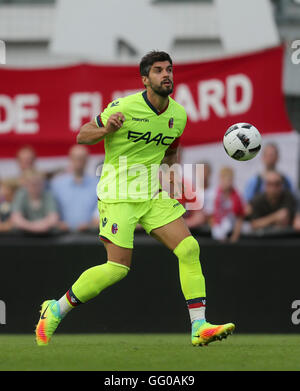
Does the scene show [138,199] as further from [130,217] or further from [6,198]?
[6,198]

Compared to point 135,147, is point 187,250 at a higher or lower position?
lower

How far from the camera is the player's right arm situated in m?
8.35

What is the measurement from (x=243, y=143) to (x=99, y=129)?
1466 mm

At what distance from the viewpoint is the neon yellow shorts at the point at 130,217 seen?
857 cm

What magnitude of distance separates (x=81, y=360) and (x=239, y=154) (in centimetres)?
275

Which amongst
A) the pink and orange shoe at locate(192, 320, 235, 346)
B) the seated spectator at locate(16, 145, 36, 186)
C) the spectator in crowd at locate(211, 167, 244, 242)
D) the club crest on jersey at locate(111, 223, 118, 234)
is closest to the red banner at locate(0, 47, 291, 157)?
the seated spectator at locate(16, 145, 36, 186)

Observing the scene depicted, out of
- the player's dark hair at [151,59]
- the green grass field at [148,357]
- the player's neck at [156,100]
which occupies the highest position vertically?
the player's dark hair at [151,59]

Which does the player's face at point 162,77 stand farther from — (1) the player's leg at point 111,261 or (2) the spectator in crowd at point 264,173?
(2) the spectator in crowd at point 264,173

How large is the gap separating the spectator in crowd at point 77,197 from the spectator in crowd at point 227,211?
67.0 inches

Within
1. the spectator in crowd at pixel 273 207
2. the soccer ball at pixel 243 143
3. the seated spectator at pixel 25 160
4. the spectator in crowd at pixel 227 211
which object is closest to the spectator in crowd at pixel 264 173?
the spectator in crowd at pixel 273 207

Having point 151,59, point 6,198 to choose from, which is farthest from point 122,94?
point 151,59

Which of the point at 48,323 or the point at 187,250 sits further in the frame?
the point at 48,323

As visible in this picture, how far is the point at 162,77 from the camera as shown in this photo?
861 cm

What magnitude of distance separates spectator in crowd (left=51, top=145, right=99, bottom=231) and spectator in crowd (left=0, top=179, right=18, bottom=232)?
→ 816mm
